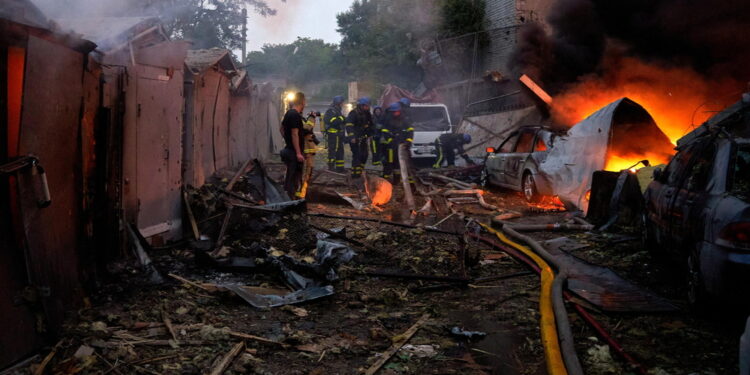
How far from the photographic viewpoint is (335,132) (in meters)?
15.3

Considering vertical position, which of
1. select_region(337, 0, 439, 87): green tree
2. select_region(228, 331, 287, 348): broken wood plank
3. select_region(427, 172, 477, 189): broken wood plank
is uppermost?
select_region(337, 0, 439, 87): green tree

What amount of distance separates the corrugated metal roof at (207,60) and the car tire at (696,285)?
28.9ft

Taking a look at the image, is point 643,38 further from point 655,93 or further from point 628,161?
point 628,161

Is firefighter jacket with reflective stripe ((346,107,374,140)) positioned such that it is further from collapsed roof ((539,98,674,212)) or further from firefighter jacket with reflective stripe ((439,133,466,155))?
collapsed roof ((539,98,674,212))

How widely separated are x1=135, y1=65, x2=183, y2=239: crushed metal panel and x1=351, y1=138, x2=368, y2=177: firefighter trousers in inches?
254

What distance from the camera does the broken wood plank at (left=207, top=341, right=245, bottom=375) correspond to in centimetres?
345

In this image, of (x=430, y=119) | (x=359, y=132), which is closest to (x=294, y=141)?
(x=359, y=132)

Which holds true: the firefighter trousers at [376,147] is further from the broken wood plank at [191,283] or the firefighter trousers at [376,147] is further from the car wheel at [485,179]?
the broken wood plank at [191,283]

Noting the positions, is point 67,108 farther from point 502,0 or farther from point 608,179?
point 502,0

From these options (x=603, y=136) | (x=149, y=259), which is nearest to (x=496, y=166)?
(x=603, y=136)

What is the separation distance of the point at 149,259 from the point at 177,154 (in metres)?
2.03

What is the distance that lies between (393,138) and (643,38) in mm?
7611

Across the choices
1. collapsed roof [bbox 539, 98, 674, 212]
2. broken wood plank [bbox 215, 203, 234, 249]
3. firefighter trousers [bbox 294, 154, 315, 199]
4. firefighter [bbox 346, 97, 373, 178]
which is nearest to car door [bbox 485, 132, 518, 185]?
collapsed roof [bbox 539, 98, 674, 212]

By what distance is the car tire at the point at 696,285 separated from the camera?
4.41m
